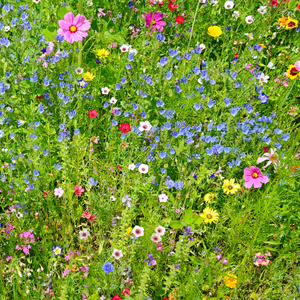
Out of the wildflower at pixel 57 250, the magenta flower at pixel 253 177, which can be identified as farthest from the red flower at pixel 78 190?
the magenta flower at pixel 253 177

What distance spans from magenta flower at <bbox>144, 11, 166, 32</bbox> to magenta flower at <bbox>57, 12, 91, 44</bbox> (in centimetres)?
92

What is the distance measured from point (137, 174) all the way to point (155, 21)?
194cm

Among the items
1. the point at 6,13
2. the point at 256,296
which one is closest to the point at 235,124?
the point at 256,296

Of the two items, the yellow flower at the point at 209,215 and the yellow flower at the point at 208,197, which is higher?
the yellow flower at the point at 208,197

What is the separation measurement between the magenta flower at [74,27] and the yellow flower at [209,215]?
179 cm

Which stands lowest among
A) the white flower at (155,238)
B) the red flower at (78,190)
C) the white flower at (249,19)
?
the white flower at (155,238)

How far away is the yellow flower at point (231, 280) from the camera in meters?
2.01

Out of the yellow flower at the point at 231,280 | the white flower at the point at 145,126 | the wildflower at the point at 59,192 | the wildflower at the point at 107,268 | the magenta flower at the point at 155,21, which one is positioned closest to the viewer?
the wildflower at the point at 107,268

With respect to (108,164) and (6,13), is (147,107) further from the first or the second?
(6,13)

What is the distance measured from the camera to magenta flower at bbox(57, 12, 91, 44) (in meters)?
2.71

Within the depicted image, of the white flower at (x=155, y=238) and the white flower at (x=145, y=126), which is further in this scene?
the white flower at (x=145, y=126)

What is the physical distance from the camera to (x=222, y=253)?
91.5 inches

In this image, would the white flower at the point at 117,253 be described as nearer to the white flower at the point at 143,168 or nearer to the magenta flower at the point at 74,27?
the white flower at the point at 143,168

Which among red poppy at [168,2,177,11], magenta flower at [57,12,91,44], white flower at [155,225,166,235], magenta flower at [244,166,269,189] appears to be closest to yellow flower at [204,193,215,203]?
magenta flower at [244,166,269,189]
